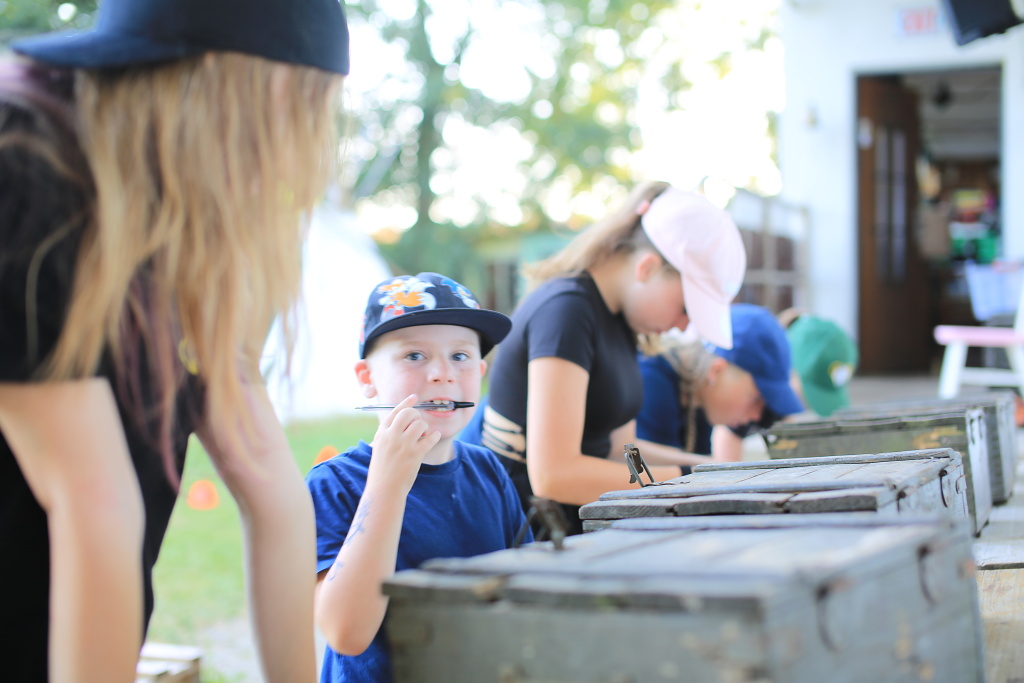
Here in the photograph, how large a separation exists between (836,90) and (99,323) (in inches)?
340

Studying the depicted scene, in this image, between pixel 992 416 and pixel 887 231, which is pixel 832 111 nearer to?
pixel 887 231

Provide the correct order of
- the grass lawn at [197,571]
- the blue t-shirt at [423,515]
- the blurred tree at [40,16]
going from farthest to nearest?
the grass lawn at [197,571], the blurred tree at [40,16], the blue t-shirt at [423,515]

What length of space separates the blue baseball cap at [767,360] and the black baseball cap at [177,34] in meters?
1.90

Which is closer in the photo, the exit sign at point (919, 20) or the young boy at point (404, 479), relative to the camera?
the young boy at point (404, 479)

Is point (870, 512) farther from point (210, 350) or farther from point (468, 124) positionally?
point (468, 124)

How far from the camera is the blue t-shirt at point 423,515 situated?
1376mm

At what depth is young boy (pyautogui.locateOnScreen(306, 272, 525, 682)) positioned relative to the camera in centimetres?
125

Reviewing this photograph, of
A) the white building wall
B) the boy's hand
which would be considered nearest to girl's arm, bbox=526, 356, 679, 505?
the boy's hand

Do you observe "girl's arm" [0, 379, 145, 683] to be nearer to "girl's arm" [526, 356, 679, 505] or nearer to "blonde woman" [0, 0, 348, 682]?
"blonde woman" [0, 0, 348, 682]

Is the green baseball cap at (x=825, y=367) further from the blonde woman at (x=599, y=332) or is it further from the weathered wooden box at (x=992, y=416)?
the blonde woman at (x=599, y=332)

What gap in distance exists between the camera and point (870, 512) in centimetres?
109

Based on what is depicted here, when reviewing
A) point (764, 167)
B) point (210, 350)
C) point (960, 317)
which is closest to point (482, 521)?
point (210, 350)

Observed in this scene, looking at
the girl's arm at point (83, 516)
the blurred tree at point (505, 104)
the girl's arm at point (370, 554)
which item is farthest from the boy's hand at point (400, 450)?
the blurred tree at point (505, 104)

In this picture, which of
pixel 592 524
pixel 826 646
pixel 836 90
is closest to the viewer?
pixel 826 646
